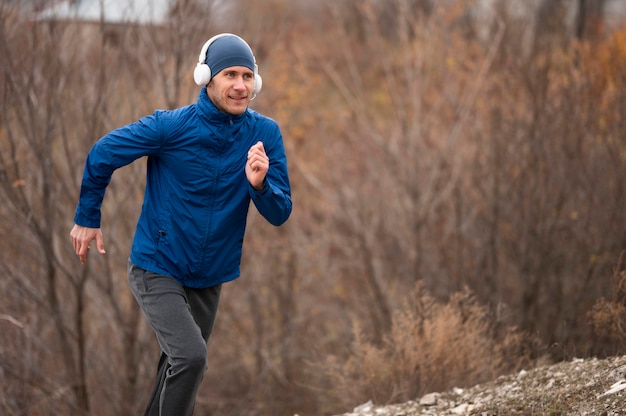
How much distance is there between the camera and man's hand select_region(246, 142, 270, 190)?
136 inches

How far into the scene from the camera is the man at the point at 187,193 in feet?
12.0

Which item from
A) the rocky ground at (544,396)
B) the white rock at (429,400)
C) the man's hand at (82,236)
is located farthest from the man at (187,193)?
the white rock at (429,400)

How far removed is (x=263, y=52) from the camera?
11.0 meters

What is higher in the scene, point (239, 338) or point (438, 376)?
point (438, 376)

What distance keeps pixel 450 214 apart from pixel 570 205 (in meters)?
2.44

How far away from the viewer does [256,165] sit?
345 cm

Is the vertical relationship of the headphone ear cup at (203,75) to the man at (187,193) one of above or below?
above

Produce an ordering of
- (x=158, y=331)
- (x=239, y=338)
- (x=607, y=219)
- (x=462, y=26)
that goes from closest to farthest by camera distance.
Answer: (x=158, y=331) → (x=607, y=219) → (x=239, y=338) → (x=462, y=26)

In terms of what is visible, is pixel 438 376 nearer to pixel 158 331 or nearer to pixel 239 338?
pixel 158 331

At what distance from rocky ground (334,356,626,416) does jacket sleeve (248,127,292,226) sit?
155 centimetres

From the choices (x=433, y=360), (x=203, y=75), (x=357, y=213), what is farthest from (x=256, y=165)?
(x=357, y=213)

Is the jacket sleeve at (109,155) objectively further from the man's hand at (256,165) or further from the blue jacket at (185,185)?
the man's hand at (256,165)

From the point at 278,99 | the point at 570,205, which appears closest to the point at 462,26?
the point at 278,99

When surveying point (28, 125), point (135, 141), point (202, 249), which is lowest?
point (202, 249)
